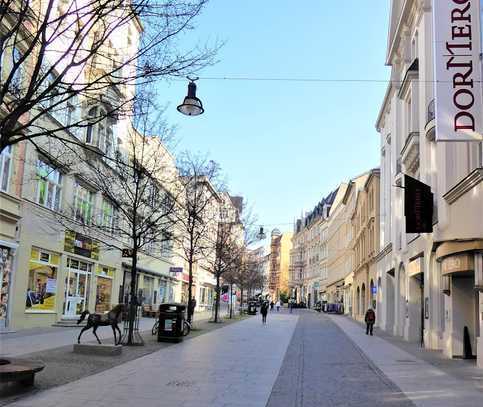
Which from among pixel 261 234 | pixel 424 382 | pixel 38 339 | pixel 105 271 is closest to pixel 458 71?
pixel 424 382

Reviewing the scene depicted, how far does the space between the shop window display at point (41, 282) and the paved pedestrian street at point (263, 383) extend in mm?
9014

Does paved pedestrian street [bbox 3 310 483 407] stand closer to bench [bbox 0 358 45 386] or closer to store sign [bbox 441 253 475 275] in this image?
bench [bbox 0 358 45 386]

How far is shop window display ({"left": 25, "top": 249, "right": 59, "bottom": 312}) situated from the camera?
24.5 m

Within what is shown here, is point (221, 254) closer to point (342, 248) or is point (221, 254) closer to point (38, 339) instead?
point (38, 339)

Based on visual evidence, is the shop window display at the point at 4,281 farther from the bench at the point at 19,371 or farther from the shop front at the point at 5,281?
the bench at the point at 19,371

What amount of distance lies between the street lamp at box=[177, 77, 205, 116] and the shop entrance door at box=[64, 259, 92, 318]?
18.0 metres

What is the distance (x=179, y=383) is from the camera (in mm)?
11406

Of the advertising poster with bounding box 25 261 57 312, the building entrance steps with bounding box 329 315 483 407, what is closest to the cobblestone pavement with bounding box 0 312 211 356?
the advertising poster with bounding box 25 261 57 312

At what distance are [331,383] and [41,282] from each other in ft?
56.4

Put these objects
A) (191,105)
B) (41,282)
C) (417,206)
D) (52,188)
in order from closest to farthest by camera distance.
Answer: (191,105), (417,206), (41,282), (52,188)

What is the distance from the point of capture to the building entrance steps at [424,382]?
33.6 ft

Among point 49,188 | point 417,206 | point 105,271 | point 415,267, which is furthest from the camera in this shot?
point 105,271

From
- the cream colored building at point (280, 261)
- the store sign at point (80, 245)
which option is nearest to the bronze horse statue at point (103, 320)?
the store sign at point (80, 245)

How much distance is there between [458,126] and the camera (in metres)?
14.6
